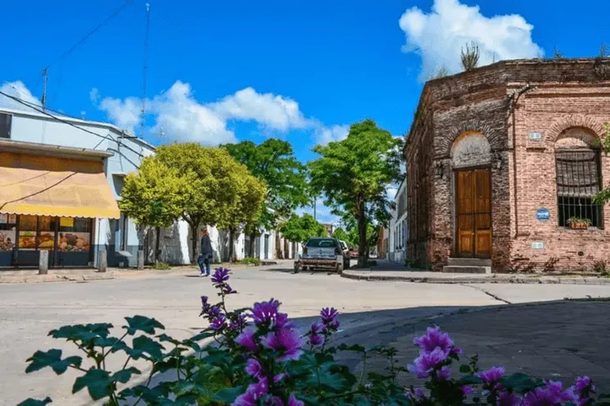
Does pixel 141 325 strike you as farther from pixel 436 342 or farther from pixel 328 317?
pixel 436 342

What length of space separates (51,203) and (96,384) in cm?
2232

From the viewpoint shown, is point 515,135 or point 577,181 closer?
point 577,181

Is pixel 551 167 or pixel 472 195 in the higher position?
pixel 551 167

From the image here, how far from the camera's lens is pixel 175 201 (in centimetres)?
2633

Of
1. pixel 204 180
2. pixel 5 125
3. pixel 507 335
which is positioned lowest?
pixel 507 335

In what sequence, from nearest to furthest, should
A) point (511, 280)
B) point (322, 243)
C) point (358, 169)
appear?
point (511, 280)
point (322, 243)
point (358, 169)

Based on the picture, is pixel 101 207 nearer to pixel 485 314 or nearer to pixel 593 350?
pixel 485 314

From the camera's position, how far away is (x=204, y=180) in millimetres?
28906

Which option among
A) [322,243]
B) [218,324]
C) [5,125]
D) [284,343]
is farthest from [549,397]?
[5,125]

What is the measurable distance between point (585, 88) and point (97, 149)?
2049cm

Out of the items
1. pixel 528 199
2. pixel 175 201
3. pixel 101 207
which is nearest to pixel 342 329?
pixel 528 199

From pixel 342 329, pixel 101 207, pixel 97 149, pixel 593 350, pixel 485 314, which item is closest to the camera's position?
pixel 593 350

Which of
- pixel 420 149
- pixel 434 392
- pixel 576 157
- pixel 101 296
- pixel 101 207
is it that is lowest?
pixel 101 296

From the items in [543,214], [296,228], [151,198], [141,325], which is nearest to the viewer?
[141,325]
